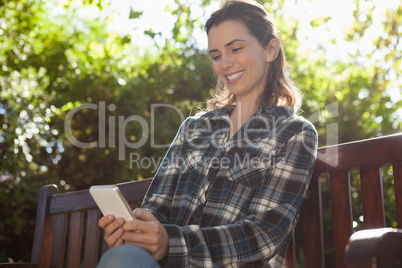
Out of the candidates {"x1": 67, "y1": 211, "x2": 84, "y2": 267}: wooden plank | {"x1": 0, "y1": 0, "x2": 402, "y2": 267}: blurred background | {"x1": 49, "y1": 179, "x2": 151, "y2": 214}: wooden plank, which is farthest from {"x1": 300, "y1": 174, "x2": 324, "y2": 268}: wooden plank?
{"x1": 0, "y1": 0, "x2": 402, "y2": 267}: blurred background

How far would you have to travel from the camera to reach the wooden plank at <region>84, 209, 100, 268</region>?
8.80ft

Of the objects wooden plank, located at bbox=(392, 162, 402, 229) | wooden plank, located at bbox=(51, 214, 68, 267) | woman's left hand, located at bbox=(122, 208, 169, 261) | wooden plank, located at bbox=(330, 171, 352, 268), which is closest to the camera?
woman's left hand, located at bbox=(122, 208, 169, 261)

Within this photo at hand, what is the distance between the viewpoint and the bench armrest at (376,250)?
3.54 ft

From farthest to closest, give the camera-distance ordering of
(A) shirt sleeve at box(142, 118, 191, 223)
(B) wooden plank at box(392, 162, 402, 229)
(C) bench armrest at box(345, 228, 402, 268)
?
(A) shirt sleeve at box(142, 118, 191, 223) < (B) wooden plank at box(392, 162, 402, 229) < (C) bench armrest at box(345, 228, 402, 268)

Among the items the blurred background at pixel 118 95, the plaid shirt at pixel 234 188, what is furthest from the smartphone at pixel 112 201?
the blurred background at pixel 118 95

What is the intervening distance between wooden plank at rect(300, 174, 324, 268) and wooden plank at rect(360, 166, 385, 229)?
0.20 m

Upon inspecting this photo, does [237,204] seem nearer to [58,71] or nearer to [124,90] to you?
[124,90]

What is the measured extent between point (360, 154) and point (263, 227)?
1.56 feet

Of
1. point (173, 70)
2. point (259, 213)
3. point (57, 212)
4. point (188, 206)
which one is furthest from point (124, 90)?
point (259, 213)

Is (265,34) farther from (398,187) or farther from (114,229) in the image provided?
(114,229)

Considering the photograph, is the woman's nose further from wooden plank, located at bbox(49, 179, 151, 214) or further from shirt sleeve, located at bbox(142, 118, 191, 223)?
wooden plank, located at bbox(49, 179, 151, 214)

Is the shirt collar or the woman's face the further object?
the woman's face

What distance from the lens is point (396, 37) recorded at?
5.21m

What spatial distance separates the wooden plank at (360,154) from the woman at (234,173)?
0.20ft
